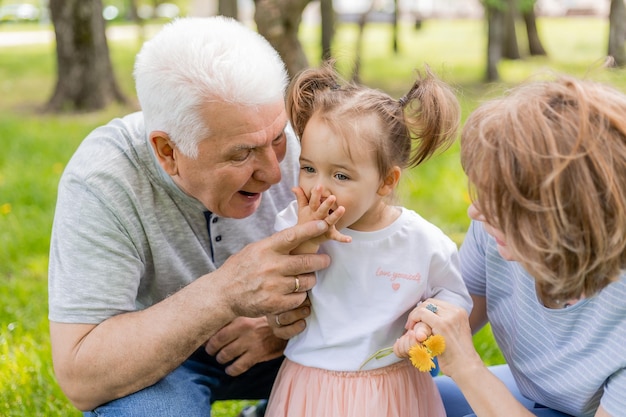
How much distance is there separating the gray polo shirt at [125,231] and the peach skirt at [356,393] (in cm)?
54

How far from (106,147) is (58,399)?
112cm

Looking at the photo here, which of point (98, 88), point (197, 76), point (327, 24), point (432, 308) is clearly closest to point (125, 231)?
point (197, 76)

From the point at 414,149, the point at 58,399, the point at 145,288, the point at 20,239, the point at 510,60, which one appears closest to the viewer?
the point at 414,149

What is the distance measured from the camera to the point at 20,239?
14.8 feet

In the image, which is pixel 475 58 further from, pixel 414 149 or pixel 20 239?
pixel 414 149

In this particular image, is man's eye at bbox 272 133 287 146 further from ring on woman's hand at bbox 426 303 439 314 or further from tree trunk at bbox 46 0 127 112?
tree trunk at bbox 46 0 127 112

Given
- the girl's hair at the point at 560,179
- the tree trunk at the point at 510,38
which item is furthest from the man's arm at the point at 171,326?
the tree trunk at the point at 510,38

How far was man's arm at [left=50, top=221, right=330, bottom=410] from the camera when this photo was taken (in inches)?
81.7

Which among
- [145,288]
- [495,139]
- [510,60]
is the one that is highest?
[495,139]

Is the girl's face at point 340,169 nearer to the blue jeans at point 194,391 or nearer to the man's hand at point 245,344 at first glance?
the man's hand at point 245,344

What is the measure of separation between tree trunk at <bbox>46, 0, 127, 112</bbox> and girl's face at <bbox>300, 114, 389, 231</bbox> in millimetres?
6917

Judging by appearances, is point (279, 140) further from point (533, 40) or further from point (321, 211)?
point (533, 40)

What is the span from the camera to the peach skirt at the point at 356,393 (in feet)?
6.78

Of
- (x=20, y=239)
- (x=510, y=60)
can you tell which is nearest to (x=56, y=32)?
(x=20, y=239)
